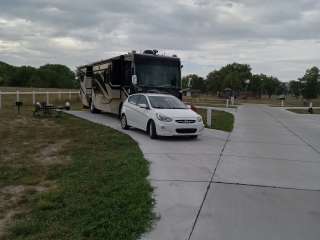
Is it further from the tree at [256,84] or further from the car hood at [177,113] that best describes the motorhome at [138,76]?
the tree at [256,84]

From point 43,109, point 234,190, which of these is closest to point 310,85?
point 43,109

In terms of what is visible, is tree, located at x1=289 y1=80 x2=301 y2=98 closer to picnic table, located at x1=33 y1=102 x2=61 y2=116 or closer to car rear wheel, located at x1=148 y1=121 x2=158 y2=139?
picnic table, located at x1=33 y1=102 x2=61 y2=116

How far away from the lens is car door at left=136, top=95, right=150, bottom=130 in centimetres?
1514

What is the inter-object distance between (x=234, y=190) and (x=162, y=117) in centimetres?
670

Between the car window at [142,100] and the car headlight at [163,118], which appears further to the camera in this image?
the car window at [142,100]

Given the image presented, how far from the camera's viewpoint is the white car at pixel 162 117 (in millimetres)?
14016

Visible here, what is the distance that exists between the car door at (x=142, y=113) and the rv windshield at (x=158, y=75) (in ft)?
9.33

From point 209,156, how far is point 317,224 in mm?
5230

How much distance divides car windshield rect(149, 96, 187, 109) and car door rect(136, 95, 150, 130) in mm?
240

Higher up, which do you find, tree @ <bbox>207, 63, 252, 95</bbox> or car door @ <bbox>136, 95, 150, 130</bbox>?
tree @ <bbox>207, 63, 252, 95</bbox>

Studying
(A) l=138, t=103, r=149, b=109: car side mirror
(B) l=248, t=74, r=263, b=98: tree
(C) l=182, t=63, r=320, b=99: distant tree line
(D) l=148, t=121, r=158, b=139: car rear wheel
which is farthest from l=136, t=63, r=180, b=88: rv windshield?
(B) l=248, t=74, r=263, b=98: tree

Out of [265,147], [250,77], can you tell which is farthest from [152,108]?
[250,77]

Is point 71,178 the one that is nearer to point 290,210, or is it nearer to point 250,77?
point 290,210

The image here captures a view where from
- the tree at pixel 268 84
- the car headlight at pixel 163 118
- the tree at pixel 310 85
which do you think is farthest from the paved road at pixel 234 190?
the tree at pixel 268 84
